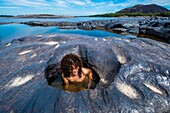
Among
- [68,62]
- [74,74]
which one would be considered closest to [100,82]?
[74,74]

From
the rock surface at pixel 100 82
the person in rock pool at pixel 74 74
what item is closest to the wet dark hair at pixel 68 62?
the person in rock pool at pixel 74 74

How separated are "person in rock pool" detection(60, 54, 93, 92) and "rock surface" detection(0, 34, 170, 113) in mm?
549

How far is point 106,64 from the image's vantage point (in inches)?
226

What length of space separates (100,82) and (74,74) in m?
0.91

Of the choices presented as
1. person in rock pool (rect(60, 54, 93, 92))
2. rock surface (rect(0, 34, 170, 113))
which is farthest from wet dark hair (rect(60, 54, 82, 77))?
rock surface (rect(0, 34, 170, 113))

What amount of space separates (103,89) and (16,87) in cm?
247

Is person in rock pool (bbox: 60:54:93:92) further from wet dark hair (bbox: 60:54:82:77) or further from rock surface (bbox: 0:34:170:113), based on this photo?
rock surface (bbox: 0:34:170:113)

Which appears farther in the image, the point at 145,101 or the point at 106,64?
the point at 106,64

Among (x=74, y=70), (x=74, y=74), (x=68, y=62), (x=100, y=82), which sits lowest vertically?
(x=100, y=82)

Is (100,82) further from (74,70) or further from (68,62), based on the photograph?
(68,62)

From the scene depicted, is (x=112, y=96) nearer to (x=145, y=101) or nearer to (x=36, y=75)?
(x=145, y=101)

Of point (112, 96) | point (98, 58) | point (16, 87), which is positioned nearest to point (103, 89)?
point (112, 96)

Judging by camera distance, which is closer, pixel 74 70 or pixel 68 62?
pixel 68 62

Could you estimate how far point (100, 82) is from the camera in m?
5.12
